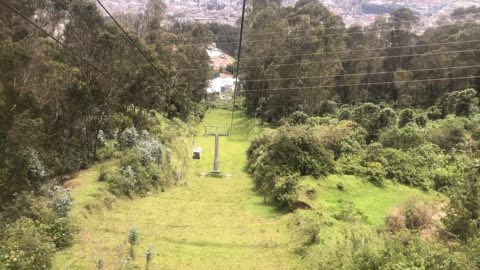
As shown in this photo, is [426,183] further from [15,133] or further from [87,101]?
[15,133]

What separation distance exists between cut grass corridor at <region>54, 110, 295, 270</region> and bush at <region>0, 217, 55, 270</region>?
29.5 inches

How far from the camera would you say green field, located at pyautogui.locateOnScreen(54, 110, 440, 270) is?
1258 cm

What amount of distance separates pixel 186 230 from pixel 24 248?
5.53 m

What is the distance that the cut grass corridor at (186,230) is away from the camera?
1249cm

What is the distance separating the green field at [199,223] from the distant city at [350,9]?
43.8 metres

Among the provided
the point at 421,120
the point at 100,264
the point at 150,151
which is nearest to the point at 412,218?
the point at 100,264

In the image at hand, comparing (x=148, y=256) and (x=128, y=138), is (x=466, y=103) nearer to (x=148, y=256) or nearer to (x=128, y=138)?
(x=128, y=138)

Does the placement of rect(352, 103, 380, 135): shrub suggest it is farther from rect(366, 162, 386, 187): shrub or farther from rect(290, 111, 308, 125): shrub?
rect(366, 162, 386, 187): shrub

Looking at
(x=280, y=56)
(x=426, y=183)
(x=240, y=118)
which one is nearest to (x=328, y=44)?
(x=280, y=56)

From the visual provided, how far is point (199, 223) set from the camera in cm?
1614

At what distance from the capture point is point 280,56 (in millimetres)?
39688

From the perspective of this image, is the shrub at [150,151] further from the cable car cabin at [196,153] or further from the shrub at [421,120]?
the shrub at [421,120]

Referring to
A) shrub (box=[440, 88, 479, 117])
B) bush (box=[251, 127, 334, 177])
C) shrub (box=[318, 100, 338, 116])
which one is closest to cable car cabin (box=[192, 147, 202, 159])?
bush (box=[251, 127, 334, 177])

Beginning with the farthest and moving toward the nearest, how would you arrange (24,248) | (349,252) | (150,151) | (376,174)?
(150,151), (376,174), (349,252), (24,248)
